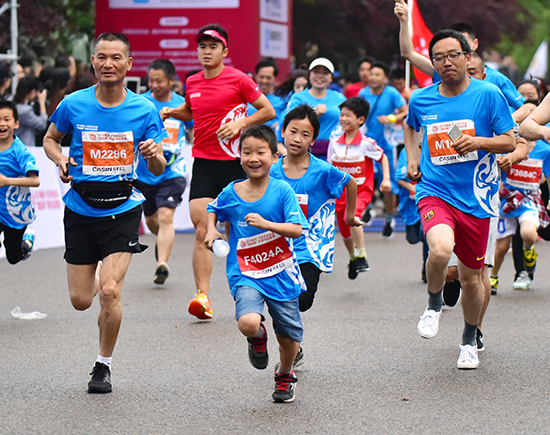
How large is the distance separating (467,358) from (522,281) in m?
3.87

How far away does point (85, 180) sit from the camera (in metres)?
6.23

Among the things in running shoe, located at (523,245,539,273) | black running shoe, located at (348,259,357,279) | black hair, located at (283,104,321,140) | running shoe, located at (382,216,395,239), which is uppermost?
black hair, located at (283,104,321,140)

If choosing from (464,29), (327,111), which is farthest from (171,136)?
(464,29)

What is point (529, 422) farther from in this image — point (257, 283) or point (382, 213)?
point (382, 213)

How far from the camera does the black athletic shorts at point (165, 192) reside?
34.2 ft

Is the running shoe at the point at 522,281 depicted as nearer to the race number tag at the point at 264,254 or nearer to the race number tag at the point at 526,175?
the race number tag at the point at 526,175

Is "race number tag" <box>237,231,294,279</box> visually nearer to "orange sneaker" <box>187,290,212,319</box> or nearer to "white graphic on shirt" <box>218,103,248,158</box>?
"orange sneaker" <box>187,290,212,319</box>

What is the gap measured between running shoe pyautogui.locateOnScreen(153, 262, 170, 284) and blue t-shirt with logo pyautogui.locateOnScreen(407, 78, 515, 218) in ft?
14.3

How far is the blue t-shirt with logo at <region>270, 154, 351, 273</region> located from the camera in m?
6.75

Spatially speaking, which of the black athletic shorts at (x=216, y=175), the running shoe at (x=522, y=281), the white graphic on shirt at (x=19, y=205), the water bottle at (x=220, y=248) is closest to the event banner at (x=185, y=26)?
the running shoe at (x=522, y=281)

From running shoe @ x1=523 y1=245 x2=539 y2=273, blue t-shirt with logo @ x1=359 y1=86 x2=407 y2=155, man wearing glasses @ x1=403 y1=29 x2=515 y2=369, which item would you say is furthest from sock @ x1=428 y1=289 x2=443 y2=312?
blue t-shirt with logo @ x1=359 y1=86 x2=407 y2=155

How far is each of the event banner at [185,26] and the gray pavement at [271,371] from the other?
11.4 metres

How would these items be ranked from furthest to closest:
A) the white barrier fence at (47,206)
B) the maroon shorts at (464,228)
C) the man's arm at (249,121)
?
the white barrier fence at (47,206) → the man's arm at (249,121) → the maroon shorts at (464,228)

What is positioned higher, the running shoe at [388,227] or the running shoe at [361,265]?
the running shoe at [361,265]
